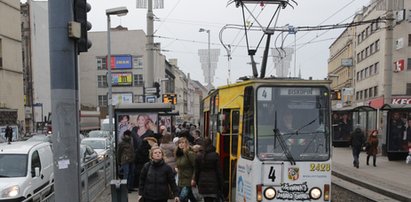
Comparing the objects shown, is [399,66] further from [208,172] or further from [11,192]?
[11,192]

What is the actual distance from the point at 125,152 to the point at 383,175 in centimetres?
961

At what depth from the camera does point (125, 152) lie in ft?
38.5

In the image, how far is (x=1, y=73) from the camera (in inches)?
1737

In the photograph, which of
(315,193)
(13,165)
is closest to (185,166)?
(315,193)

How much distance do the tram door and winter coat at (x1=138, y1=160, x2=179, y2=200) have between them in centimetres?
270

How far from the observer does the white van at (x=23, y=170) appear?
938cm

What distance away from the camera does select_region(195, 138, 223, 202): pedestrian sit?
327 inches

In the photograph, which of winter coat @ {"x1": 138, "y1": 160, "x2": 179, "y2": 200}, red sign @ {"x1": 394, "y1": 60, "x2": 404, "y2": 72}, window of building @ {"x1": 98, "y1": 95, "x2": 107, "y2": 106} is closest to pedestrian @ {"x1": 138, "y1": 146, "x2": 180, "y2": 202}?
winter coat @ {"x1": 138, "y1": 160, "x2": 179, "y2": 200}

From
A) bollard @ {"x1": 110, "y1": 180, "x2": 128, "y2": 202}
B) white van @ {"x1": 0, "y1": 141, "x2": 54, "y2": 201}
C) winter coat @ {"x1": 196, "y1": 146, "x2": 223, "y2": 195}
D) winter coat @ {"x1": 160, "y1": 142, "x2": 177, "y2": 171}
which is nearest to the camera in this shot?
bollard @ {"x1": 110, "y1": 180, "x2": 128, "y2": 202}

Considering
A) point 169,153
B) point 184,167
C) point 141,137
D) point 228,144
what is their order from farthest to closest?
1. point 141,137
2. point 228,144
3. point 169,153
4. point 184,167

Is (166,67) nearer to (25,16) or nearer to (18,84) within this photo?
(25,16)

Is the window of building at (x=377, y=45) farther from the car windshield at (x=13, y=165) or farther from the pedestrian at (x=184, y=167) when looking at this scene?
the car windshield at (x=13, y=165)

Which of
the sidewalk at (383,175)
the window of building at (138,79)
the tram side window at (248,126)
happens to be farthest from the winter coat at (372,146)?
the window of building at (138,79)

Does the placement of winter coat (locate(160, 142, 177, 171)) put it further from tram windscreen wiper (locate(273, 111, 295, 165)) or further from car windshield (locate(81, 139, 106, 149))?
car windshield (locate(81, 139, 106, 149))
